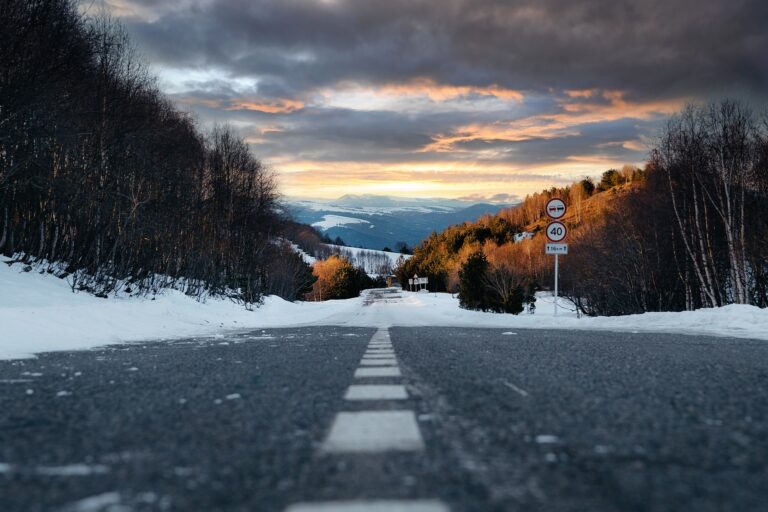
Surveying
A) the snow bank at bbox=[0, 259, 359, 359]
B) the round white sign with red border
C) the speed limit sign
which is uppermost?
the round white sign with red border

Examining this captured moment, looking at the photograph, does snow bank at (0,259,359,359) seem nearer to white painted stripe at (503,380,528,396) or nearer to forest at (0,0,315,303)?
forest at (0,0,315,303)

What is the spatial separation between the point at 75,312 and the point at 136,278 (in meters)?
12.1

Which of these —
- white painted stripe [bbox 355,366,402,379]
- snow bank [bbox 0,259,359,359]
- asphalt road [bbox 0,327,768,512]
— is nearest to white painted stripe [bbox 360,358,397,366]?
white painted stripe [bbox 355,366,402,379]

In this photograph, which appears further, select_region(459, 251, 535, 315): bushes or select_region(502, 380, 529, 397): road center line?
select_region(459, 251, 535, 315): bushes

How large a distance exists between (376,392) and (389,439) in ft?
4.17

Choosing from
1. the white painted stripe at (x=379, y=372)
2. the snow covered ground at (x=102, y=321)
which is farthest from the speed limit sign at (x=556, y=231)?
the white painted stripe at (x=379, y=372)

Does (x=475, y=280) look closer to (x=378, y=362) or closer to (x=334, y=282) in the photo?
(x=378, y=362)

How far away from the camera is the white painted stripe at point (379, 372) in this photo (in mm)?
4399

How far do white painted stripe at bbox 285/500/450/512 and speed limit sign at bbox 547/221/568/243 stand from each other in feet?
56.2

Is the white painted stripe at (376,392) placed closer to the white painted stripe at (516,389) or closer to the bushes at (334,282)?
the white painted stripe at (516,389)

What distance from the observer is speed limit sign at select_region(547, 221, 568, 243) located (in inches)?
699

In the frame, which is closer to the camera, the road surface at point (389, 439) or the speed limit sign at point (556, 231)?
the road surface at point (389, 439)

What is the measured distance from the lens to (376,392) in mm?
3555

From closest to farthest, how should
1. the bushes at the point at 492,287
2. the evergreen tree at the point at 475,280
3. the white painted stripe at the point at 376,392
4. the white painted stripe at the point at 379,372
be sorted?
the white painted stripe at the point at 376,392 < the white painted stripe at the point at 379,372 < the bushes at the point at 492,287 < the evergreen tree at the point at 475,280
